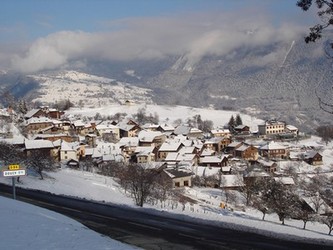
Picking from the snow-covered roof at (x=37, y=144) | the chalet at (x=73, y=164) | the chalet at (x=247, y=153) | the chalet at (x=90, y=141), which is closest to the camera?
the snow-covered roof at (x=37, y=144)

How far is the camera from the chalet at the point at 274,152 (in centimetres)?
11019

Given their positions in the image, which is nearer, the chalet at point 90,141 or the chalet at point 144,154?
the chalet at point 144,154

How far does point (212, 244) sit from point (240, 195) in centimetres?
4863

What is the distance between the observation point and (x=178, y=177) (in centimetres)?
7181

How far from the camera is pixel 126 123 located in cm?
14000

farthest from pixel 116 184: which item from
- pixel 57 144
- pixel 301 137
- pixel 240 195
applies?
pixel 301 137

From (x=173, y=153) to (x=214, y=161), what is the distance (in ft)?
36.2

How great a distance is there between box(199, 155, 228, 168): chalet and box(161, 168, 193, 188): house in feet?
59.7

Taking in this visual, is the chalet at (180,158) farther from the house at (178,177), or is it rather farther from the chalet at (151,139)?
the house at (178,177)

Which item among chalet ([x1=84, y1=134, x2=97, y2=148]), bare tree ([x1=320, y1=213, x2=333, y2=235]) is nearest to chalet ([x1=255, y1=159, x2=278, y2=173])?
chalet ([x1=84, y1=134, x2=97, y2=148])

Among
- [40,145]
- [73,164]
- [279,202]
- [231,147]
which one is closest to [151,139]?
[231,147]

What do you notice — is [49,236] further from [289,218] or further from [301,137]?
[301,137]


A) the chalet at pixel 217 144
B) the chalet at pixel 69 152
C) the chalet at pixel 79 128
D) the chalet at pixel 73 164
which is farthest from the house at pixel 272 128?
the chalet at pixel 73 164

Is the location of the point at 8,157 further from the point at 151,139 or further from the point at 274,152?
the point at 274,152
